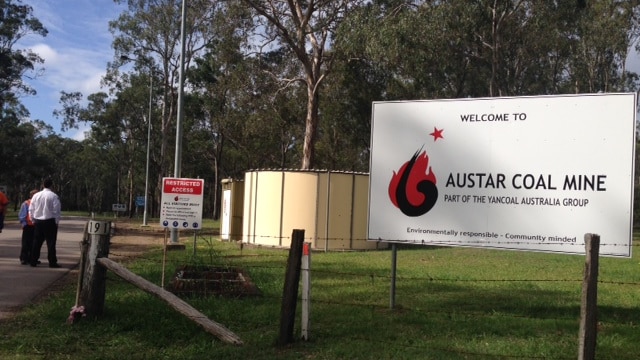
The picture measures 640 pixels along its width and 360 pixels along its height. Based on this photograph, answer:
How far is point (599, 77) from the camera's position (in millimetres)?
41375

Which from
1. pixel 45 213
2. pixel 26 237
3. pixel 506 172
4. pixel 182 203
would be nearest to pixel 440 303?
pixel 506 172

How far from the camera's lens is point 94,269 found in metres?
7.12

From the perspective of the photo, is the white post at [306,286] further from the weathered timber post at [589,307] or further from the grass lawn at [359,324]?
the weathered timber post at [589,307]

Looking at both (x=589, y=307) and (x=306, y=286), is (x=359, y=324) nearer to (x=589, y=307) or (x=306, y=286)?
(x=306, y=286)

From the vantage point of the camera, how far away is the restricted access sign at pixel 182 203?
37.0ft

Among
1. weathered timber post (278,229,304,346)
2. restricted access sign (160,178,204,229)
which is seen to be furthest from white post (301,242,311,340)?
restricted access sign (160,178,204,229)

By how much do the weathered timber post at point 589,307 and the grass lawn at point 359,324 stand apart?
1076 mm

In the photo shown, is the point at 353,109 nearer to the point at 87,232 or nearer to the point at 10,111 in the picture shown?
the point at 87,232

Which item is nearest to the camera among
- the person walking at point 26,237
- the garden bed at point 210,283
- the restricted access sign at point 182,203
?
the garden bed at point 210,283

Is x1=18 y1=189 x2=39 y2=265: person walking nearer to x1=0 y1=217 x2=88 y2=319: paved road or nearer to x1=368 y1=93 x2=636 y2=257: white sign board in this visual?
x1=0 y1=217 x2=88 y2=319: paved road

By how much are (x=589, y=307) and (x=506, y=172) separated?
2864 millimetres

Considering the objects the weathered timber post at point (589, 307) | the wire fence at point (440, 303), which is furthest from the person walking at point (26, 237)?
the weathered timber post at point (589, 307)

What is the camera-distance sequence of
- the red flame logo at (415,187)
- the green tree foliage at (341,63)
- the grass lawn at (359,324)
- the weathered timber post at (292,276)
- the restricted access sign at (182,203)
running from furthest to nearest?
the green tree foliage at (341,63), the restricted access sign at (182,203), the red flame logo at (415,187), the grass lawn at (359,324), the weathered timber post at (292,276)

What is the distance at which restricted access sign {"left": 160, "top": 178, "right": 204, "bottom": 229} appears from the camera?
444 inches
